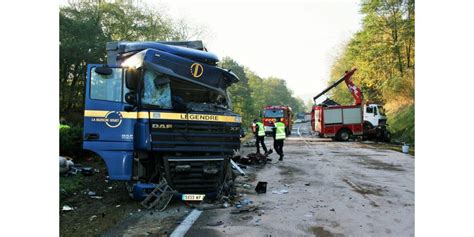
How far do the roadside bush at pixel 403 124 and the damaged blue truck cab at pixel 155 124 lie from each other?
18017mm

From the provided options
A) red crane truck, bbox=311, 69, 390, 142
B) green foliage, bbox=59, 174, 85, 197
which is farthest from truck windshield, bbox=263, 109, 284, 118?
green foliage, bbox=59, 174, 85, 197

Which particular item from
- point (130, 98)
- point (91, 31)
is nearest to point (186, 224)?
point (130, 98)

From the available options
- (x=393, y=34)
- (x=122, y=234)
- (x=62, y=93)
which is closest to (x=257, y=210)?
(x=122, y=234)

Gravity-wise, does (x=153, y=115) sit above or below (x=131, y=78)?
below

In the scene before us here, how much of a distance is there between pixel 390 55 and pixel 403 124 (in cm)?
573

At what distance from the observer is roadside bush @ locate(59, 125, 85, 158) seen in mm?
10336

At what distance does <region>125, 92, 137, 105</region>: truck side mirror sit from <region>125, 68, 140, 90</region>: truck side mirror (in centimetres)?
10

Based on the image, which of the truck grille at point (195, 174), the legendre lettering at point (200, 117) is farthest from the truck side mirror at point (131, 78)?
the truck grille at point (195, 174)

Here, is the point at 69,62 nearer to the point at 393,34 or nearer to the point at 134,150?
the point at 134,150

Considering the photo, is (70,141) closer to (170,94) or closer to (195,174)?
(170,94)

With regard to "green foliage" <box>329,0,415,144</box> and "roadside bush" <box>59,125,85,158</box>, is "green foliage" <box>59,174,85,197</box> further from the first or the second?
"green foliage" <box>329,0,415,144</box>

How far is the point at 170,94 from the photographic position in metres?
6.72

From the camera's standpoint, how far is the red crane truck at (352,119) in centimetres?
2414

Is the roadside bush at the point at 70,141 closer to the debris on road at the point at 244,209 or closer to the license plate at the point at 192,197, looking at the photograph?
the license plate at the point at 192,197
